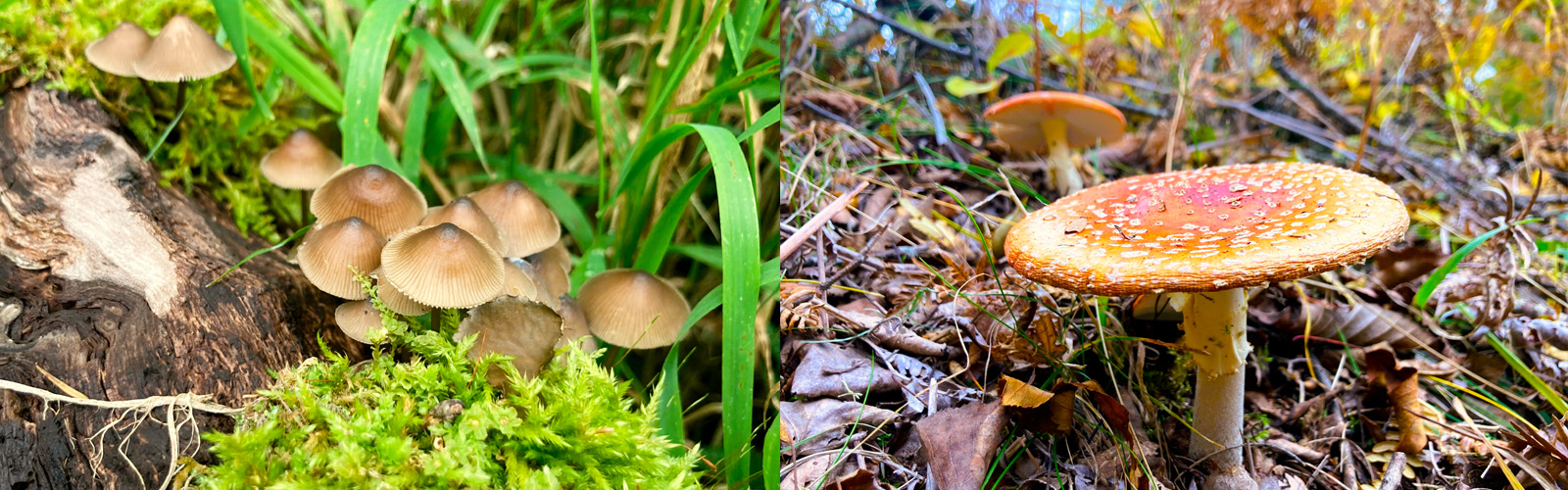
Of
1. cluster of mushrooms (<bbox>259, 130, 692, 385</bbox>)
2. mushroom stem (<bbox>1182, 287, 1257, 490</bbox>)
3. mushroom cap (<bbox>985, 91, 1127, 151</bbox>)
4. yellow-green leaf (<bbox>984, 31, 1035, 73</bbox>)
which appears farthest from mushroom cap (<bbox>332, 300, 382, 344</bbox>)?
yellow-green leaf (<bbox>984, 31, 1035, 73</bbox>)

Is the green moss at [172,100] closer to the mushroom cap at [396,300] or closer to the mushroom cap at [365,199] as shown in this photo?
the mushroom cap at [365,199]

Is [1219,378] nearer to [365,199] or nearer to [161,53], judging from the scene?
[365,199]

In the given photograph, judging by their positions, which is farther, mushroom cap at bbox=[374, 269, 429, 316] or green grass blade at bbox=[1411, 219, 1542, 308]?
green grass blade at bbox=[1411, 219, 1542, 308]

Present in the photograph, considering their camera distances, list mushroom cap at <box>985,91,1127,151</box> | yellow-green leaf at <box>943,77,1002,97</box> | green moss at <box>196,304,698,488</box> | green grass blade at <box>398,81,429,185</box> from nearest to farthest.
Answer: green moss at <box>196,304,698,488</box>
green grass blade at <box>398,81,429,185</box>
mushroom cap at <box>985,91,1127,151</box>
yellow-green leaf at <box>943,77,1002,97</box>

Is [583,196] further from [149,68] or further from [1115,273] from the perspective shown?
[1115,273]

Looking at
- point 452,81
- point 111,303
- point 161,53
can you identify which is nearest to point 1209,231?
point 452,81

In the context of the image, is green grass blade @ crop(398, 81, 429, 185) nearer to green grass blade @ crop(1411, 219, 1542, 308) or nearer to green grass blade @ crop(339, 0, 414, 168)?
green grass blade @ crop(339, 0, 414, 168)
